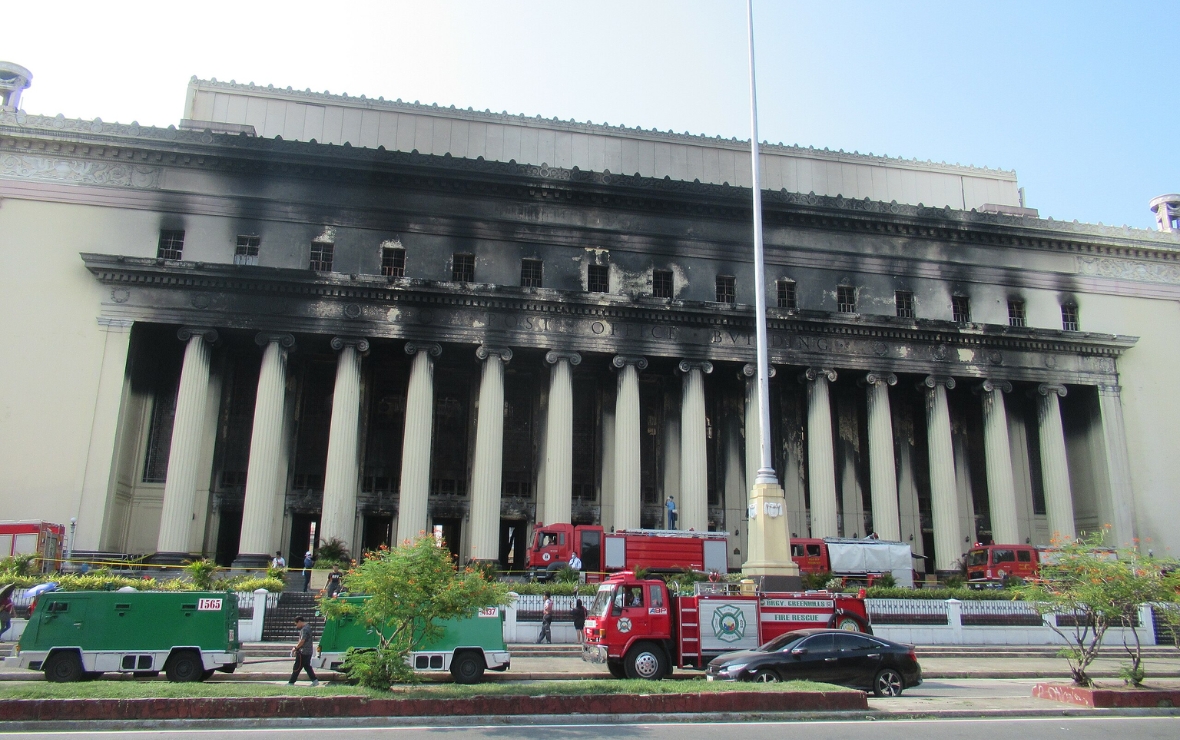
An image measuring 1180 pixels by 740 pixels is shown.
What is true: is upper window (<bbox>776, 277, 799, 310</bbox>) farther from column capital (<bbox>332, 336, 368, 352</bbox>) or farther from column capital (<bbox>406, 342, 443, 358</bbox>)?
column capital (<bbox>332, 336, 368, 352</bbox>)

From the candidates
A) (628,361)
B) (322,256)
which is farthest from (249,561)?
(628,361)

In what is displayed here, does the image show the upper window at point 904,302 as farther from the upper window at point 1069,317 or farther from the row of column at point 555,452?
the upper window at point 1069,317

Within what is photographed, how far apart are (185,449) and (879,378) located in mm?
29260

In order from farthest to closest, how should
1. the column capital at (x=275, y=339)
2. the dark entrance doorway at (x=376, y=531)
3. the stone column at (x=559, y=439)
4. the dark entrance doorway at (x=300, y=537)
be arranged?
the dark entrance doorway at (x=376, y=531) < the dark entrance doorway at (x=300, y=537) < the stone column at (x=559, y=439) < the column capital at (x=275, y=339)

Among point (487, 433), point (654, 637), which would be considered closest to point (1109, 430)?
A: point (487, 433)

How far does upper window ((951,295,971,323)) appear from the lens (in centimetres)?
4366

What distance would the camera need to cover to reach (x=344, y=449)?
36.1 meters

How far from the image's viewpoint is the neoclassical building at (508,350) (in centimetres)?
3619

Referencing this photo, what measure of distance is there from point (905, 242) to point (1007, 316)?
6.19 metres

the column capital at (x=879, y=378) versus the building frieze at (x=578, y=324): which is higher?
the building frieze at (x=578, y=324)

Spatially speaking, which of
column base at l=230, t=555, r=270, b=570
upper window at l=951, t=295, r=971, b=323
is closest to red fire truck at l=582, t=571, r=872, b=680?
column base at l=230, t=555, r=270, b=570

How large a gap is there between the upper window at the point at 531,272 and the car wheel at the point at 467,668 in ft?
75.2

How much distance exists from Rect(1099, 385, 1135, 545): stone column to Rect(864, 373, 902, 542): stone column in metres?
9.98

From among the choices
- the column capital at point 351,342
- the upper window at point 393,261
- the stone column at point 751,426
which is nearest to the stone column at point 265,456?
the column capital at point 351,342
